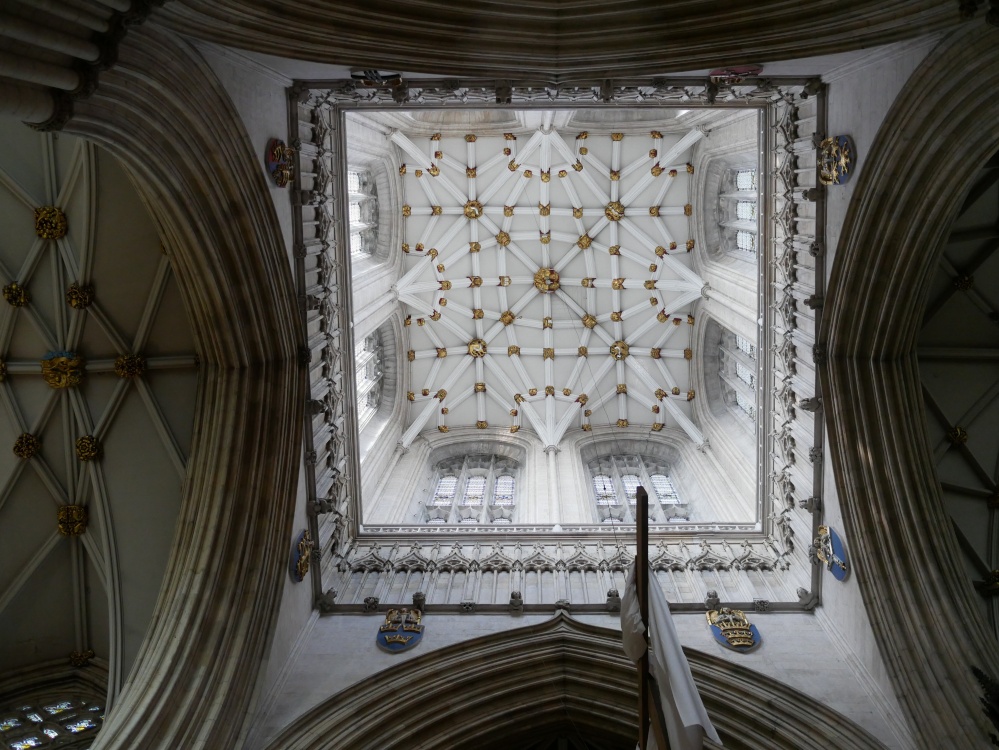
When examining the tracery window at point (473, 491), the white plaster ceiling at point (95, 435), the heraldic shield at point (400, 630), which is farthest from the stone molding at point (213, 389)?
the tracery window at point (473, 491)

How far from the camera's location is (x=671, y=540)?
11273 mm

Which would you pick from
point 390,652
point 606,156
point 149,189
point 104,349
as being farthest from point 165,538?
point 606,156

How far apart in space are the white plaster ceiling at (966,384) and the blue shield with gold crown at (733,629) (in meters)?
3.26

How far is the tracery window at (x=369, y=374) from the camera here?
57.1 feet

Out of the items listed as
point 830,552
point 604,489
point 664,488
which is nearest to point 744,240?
point 664,488

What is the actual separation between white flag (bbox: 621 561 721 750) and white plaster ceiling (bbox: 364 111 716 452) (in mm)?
13614

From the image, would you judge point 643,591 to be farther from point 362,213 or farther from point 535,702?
point 362,213

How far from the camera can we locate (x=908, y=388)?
8.95 meters

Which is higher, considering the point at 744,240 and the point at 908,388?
the point at 744,240

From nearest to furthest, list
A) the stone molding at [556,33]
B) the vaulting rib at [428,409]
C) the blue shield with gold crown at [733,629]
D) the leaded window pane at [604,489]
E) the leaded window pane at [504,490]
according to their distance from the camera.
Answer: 1. the stone molding at [556,33]
2. the blue shield with gold crown at [733,629]
3. the leaded window pane at [604,489]
4. the leaded window pane at [504,490]
5. the vaulting rib at [428,409]

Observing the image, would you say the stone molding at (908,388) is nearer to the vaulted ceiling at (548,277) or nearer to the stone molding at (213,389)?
the stone molding at (213,389)

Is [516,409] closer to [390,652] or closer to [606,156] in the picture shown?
[606,156]

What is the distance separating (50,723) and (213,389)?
4.75 meters

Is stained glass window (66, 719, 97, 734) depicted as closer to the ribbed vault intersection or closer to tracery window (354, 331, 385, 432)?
tracery window (354, 331, 385, 432)
